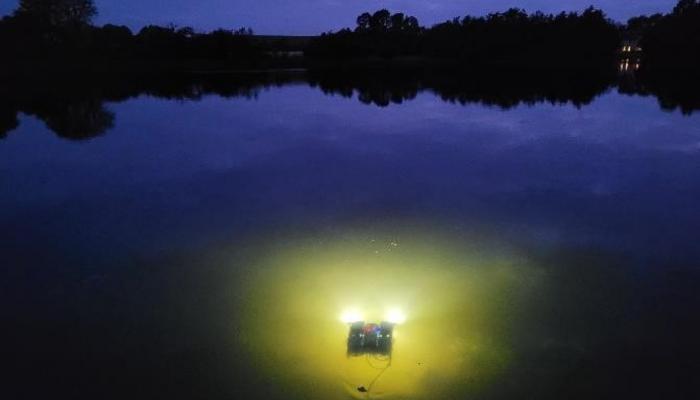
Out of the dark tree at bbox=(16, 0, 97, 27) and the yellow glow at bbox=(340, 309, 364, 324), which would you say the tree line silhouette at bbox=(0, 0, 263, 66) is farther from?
the yellow glow at bbox=(340, 309, 364, 324)

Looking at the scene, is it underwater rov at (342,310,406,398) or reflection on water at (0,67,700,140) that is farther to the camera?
reflection on water at (0,67,700,140)

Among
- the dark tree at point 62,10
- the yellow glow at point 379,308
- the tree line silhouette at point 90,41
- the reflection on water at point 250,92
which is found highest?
the dark tree at point 62,10

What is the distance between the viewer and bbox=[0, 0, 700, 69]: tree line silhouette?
67.9 m

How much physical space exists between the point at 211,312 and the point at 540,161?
15244 mm

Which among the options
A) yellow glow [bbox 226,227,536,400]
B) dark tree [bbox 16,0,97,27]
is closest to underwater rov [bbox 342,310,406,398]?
yellow glow [bbox 226,227,536,400]

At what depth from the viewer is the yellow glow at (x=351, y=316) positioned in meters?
8.27

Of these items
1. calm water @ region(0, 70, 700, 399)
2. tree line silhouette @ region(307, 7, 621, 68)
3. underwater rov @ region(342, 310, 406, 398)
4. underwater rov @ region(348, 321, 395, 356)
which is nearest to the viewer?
calm water @ region(0, 70, 700, 399)

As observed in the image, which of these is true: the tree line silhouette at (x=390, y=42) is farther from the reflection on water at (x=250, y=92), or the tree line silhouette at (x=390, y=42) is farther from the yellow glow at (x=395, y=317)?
the yellow glow at (x=395, y=317)

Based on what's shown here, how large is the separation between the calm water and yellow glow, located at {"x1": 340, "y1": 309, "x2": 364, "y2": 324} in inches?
5.3

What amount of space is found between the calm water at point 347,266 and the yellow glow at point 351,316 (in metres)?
0.13

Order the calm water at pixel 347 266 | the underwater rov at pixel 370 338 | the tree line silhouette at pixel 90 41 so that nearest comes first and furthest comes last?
1. the calm water at pixel 347 266
2. the underwater rov at pixel 370 338
3. the tree line silhouette at pixel 90 41

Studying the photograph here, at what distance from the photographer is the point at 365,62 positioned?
301ft

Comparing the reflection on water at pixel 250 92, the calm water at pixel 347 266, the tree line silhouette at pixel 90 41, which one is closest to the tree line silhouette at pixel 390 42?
the tree line silhouette at pixel 90 41

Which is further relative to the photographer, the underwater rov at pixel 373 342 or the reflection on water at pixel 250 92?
the reflection on water at pixel 250 92
